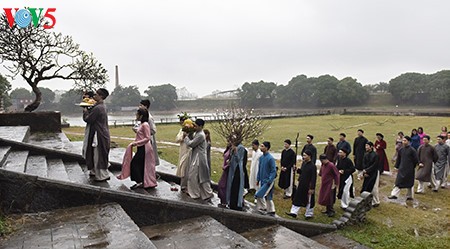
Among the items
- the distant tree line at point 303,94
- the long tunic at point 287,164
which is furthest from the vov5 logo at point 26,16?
the distant tree line at point 303,94

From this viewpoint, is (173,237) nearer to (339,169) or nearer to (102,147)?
(102,147)

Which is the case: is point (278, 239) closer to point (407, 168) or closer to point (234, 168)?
point (234, 168)

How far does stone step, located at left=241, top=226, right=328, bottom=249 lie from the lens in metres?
5.00

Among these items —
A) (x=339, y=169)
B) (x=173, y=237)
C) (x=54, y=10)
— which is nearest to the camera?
(x=173, y=237)

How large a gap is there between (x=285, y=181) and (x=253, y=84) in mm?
65882

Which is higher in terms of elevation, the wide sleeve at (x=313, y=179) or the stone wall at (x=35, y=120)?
the stone wall at (x=35, y=120)

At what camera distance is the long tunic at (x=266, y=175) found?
6574mm

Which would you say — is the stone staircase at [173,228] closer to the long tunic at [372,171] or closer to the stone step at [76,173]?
the stone step at [76,173]

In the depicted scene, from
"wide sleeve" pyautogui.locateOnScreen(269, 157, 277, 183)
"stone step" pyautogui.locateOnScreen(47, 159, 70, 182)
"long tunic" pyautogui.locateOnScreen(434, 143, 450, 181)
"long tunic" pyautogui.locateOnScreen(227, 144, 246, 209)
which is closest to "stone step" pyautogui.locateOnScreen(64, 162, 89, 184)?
"stone step" pyautogui.locateOnScreen(47, 159, 70, 182)

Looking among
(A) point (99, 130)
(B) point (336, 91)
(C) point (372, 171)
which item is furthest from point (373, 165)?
(B) point (336, 91)

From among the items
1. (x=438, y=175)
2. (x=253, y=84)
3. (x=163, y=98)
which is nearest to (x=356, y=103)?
(x=253, y=84)

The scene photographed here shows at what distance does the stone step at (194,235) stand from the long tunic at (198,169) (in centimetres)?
101

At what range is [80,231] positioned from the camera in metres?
3.79

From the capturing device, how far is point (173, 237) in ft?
14.5
